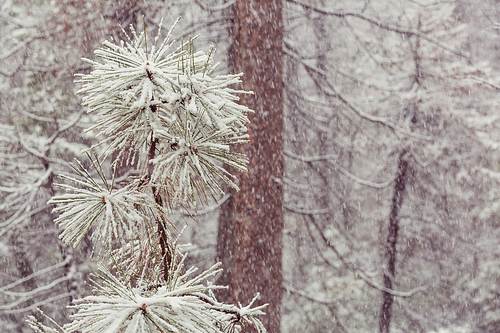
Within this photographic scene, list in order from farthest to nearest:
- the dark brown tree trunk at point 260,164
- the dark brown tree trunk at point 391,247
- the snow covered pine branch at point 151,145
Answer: the dark brown tree trunk at point 391,247
the dark brown tree trunk at point 260,164
the snow covered pine branch at point 151,145

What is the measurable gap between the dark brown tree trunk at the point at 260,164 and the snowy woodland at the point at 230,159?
18 millimetres

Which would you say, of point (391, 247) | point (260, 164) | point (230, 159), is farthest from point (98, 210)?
point (391, 247)

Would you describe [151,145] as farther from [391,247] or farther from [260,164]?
[391,247]

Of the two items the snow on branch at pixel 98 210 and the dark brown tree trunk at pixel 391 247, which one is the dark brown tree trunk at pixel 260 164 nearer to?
the snow on branch at pixel 98 210

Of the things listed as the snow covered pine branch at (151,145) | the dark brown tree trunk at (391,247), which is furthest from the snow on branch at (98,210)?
the dark brown tree trunk at (391,247)

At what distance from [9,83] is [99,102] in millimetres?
6552

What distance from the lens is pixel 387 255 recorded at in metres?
8.13

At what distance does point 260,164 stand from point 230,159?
2.31 metres

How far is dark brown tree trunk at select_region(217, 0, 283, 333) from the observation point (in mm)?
3594

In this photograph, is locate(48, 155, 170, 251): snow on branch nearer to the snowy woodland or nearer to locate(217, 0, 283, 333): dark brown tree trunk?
the snowy woodland

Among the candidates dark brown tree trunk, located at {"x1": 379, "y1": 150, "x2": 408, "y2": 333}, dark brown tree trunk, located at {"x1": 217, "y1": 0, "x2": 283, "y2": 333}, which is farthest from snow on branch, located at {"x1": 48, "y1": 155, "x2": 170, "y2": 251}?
dark brown tree trunk, located at {"x1": 379, "y1": 150, "x2": 408, "y2": 333}

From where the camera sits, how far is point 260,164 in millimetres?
3723

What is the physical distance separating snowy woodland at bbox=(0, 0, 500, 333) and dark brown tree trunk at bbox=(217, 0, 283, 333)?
0.02 meters

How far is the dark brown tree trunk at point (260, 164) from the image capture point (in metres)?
3.59
